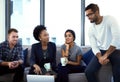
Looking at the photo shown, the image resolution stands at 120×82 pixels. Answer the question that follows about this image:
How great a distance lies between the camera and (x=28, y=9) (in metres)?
5.48

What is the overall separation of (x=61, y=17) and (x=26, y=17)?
2.89 feet

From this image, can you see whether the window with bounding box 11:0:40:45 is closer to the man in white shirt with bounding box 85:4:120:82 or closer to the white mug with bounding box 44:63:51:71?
the white mug with bounding box 44:63:51:71

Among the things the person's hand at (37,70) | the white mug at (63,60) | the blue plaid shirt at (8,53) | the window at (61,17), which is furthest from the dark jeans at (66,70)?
the window at (61,17)

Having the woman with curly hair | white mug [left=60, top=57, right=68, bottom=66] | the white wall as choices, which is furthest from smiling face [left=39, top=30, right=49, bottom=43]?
the white wall

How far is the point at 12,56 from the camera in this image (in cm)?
340

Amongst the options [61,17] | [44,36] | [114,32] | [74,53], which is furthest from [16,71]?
[61,17]

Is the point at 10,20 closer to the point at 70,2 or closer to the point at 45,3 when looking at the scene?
the point at 45,3

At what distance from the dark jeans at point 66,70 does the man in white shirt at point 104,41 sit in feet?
1.05

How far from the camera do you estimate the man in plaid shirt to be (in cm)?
325

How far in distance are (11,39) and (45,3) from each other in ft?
7.36

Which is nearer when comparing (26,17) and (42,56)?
(42,56)

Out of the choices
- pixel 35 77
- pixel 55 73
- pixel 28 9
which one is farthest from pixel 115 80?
pixel 28 9

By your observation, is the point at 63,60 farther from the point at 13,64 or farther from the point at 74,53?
the point at 13,64

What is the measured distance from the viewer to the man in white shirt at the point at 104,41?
290cm
